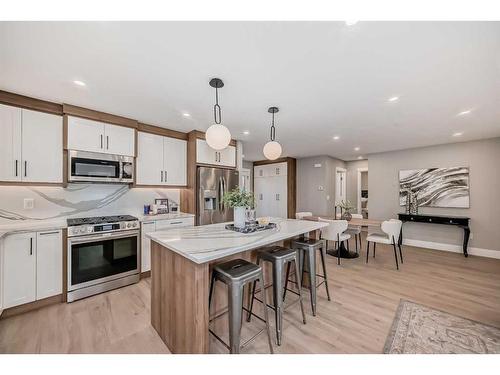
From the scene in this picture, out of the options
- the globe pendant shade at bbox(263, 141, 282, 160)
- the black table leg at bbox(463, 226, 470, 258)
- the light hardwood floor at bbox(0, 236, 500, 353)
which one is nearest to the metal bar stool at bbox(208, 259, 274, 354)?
the light hardwood floor at bbox(0, 236, 500, 353)

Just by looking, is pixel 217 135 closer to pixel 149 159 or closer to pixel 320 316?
pixel 149 159

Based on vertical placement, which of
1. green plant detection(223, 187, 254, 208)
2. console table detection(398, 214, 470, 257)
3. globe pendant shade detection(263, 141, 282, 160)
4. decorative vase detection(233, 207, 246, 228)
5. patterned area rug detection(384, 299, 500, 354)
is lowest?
patterned area rug detection(384, 299, 500, 354)

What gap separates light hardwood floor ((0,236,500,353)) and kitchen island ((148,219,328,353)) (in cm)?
27

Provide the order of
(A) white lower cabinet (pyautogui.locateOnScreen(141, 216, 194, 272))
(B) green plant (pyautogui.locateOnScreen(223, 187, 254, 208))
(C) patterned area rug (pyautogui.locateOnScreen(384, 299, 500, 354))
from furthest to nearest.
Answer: (A) white lower cabinet (pyautogui.locateOnScreen(141, 216, 194, 272)) < (B) green plant (pyautogui.locateOnScreen(223, 187, 254, 208)) < (C) patterned area rug (pyautogui.locateOnScreen(384, 299, 500, 354))

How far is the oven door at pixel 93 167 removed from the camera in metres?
2.61

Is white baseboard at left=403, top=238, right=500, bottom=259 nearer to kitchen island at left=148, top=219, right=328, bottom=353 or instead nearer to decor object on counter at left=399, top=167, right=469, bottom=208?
decor object on counter at left=399, top=167, right=469, bottom=208

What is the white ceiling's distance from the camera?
1386 mm

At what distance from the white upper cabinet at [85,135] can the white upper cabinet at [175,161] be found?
940 mm

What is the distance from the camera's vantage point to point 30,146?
2.39 metres

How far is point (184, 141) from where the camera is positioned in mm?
3787

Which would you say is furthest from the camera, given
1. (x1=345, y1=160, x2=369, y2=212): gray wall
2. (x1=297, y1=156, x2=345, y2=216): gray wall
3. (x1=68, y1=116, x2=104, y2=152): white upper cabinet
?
(x1=345, y1=160, x2=369, y2=212): gray wall

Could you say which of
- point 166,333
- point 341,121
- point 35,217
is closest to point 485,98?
point 341,121

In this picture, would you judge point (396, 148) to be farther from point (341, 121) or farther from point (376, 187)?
point (341, 121)

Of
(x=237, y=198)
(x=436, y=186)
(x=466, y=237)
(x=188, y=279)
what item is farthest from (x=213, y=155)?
(x=466, y=237)
